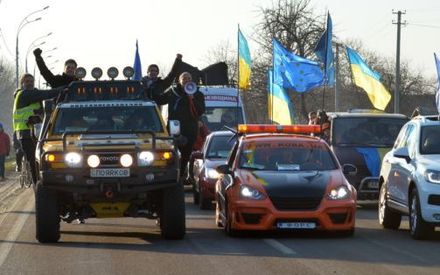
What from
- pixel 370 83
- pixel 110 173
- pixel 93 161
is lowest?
pixel 110 173

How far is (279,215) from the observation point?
539 inches

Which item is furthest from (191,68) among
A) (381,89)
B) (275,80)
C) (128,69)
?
(128,69)

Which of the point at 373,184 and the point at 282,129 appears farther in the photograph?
the point at 373,184

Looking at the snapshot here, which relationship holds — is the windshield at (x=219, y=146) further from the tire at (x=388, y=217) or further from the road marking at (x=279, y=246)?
the road marking at (x=279, y=246)

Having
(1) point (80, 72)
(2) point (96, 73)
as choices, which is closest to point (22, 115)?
(1) point (80, 72)

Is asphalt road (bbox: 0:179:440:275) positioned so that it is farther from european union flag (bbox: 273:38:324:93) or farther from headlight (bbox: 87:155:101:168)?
european union flag (bbox: 273:38:324:93)

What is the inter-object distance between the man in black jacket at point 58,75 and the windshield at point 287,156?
3617mm

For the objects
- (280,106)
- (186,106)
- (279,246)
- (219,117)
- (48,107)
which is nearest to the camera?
(279,246)

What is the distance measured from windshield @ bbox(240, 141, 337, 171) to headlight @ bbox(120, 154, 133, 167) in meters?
2.16

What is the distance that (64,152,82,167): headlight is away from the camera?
13023mm

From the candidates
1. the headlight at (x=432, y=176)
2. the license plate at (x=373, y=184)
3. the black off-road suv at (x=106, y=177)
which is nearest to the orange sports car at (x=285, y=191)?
the black off-road suv at (x=106, y=177)

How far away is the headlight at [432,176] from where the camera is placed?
1349 centimetres

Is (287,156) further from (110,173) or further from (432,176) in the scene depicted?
(110,173)

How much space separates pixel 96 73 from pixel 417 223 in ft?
18.0
